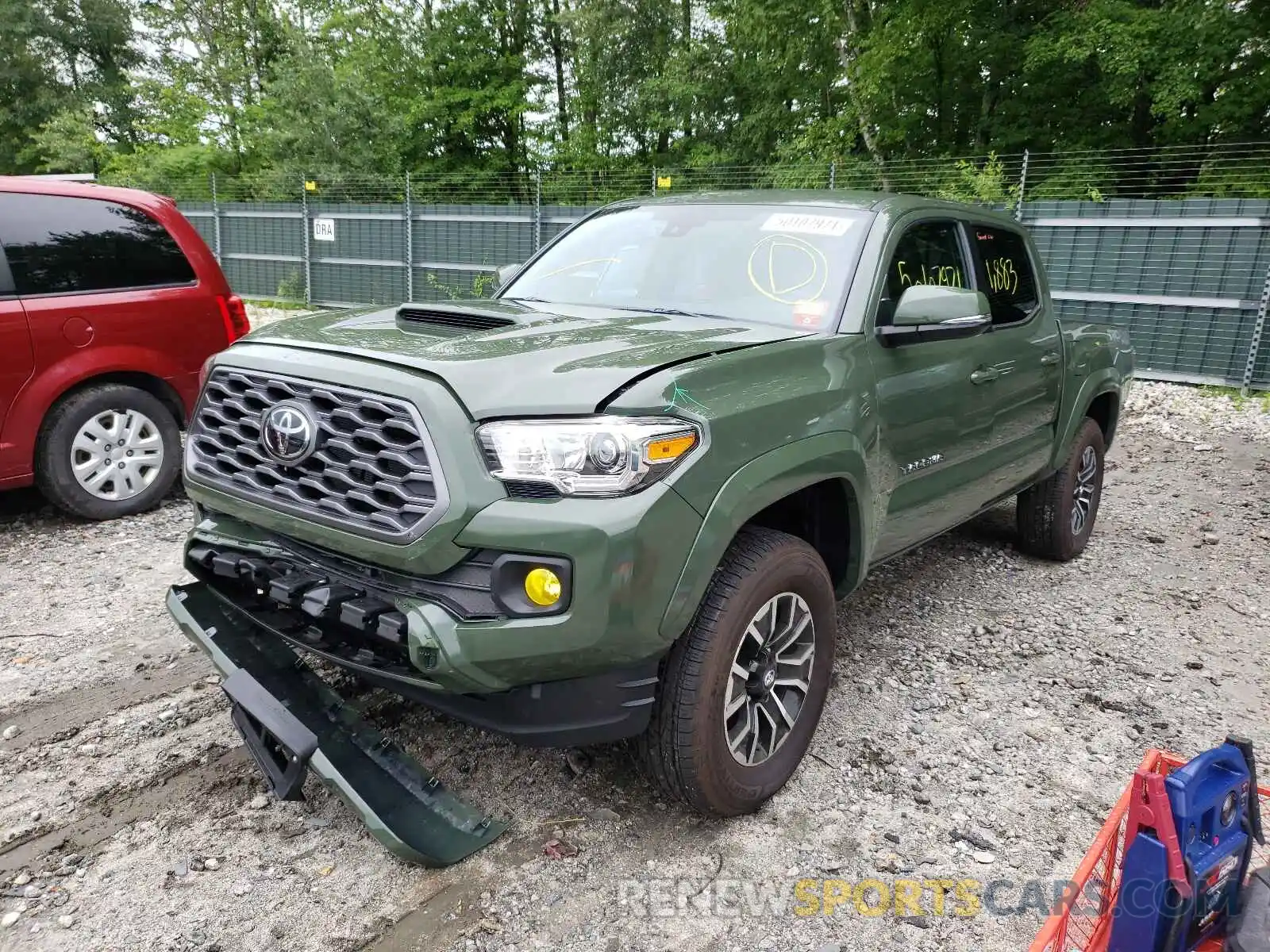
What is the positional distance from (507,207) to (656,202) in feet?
38.1

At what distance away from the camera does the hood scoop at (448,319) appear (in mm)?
2953

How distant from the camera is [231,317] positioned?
18.5 feet

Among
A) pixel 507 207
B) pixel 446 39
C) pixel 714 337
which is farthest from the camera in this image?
pixel 446 39

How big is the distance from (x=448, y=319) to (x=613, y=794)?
164 centimetres

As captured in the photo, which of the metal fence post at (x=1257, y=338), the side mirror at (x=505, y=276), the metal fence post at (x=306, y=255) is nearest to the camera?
the side mirror at (x=505, y=276)

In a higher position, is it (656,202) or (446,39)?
(446,39)

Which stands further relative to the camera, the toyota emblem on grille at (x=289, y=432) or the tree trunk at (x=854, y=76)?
the tree trunk at (x=854, y=76)

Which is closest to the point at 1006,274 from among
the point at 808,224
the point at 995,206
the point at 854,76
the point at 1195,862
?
the point at 808,224

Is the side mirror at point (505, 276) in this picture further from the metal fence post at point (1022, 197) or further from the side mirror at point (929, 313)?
the metal fence post at point (1022, 197)

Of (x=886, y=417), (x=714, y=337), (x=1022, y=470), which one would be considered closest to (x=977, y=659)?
(x=1022, y=470)

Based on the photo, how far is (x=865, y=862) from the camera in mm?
2604

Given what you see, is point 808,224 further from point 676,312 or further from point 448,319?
point 448,319

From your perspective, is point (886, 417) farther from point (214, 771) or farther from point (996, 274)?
point (214, 771)

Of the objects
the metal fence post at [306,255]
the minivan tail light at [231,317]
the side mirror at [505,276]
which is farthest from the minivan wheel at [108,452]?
the metal fence post at [306,255]
